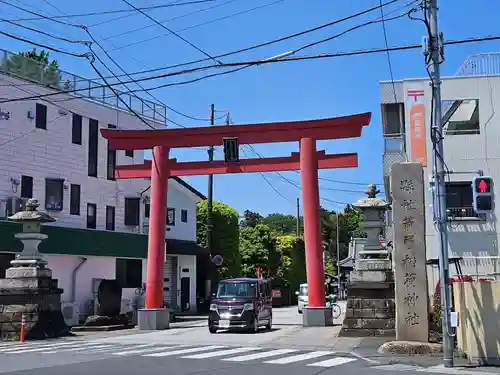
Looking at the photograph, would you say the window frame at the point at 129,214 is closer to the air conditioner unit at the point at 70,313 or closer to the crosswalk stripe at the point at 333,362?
the air conditioner unit at the point at 70,313

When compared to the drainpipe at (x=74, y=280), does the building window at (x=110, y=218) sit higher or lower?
higher

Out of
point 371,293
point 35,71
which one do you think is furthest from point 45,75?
point 371,293

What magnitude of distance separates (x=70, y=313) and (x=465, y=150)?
19681 millimetres

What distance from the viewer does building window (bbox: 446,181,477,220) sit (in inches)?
1184

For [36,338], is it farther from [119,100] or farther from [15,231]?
[119,100]

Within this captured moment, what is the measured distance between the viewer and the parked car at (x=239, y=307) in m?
24.8

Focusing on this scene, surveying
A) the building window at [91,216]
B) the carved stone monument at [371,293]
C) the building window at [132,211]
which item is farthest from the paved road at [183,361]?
the building window at [132,211]

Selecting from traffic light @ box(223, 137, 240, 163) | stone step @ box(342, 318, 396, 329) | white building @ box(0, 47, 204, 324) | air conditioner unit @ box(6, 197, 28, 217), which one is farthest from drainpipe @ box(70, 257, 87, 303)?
stone step @ box(342, 318, 396, 329)

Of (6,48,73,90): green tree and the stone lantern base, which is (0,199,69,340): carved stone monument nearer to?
the stone lantern base

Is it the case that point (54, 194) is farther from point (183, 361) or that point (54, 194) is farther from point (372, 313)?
point (183, 361)

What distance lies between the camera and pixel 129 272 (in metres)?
36.4

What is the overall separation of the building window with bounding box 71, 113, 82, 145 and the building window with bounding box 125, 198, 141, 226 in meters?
4.84

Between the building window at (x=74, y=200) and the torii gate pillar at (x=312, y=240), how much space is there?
12511mm

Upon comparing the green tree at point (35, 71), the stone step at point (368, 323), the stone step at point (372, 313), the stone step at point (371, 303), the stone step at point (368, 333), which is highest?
the green tree at point (35, 71)
